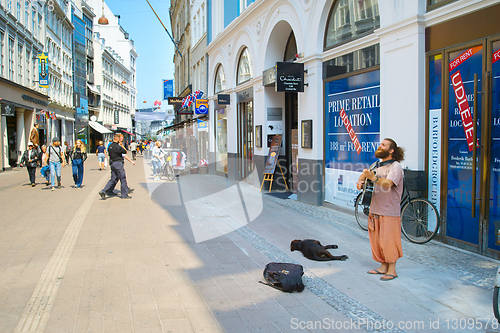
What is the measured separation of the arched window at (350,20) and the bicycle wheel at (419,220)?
358 cm

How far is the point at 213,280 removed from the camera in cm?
482

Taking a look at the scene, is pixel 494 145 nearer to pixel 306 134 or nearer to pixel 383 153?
pixel 383 153

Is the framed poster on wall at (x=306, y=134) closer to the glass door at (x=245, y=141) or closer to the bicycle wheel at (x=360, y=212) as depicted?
the bicycle wheel at (x=360, y=212)

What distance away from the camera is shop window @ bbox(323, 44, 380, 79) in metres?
7.91

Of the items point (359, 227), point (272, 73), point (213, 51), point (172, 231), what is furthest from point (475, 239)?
point (213, 51)

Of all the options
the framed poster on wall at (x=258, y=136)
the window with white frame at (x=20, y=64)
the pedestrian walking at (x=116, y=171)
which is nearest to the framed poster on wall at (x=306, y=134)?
the framed poster on wall at (x=258, y=136)

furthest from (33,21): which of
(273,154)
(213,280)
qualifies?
(213,280)

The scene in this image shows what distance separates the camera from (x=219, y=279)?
4.86 metres

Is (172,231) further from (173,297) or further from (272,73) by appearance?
(272,73)

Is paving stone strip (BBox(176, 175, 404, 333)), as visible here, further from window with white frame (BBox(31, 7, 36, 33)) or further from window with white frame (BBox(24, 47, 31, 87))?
window with white frame (BBox(31, 7, 36, 33))

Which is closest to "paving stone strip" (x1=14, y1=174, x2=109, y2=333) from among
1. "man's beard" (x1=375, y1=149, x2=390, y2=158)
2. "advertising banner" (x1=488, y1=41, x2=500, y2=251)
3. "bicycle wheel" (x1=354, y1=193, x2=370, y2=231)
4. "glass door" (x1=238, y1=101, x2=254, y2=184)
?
"man's beard" (x1=375, y1=149, x2=390, y2=158)

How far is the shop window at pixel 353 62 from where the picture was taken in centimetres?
791

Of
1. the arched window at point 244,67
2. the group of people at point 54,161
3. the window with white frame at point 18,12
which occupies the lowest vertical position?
the group of people at point 54,161

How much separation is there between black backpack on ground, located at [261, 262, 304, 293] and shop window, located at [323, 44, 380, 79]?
15.6 ft
